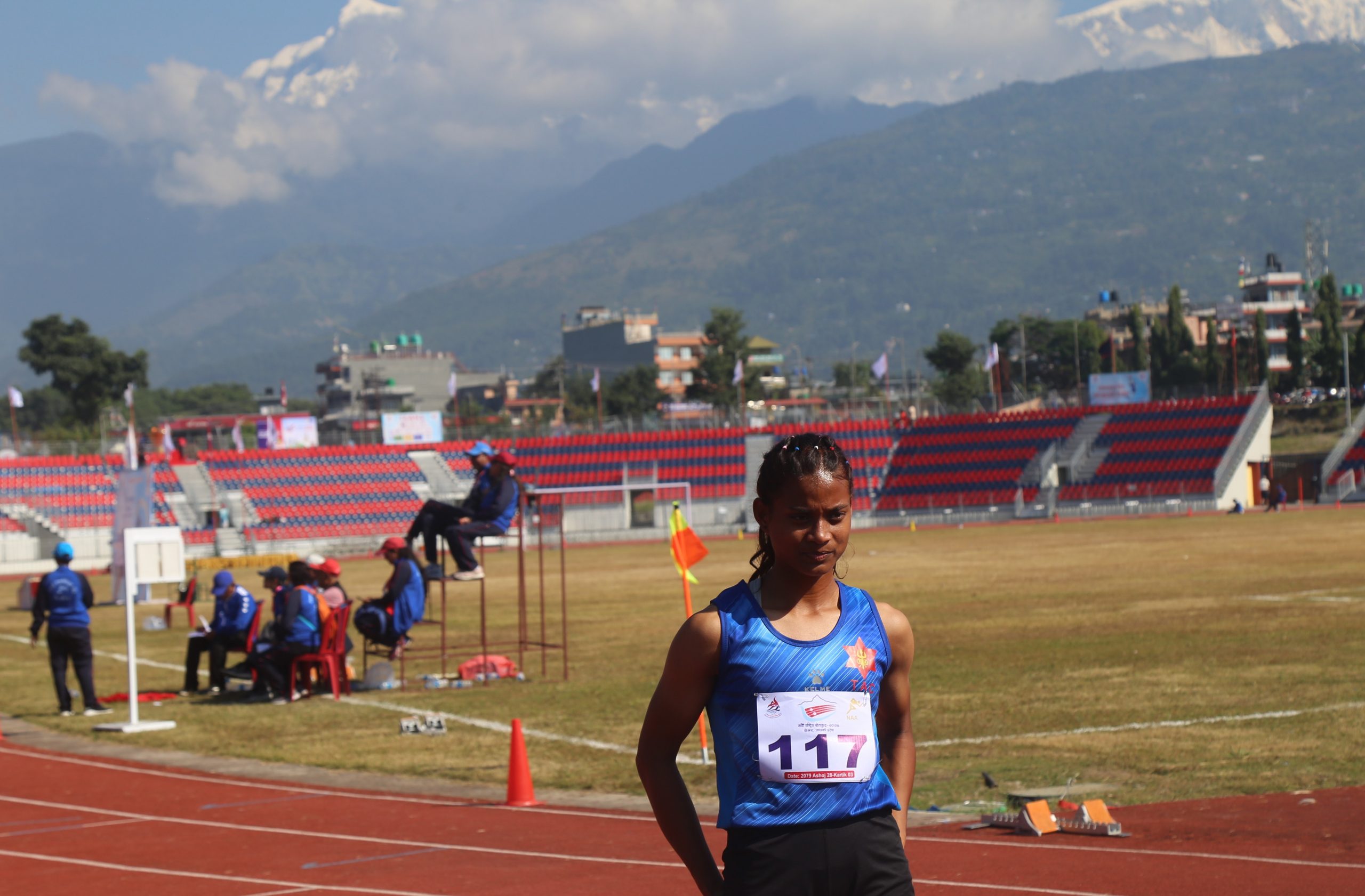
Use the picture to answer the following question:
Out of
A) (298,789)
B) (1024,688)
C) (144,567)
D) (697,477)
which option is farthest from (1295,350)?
(298,789)

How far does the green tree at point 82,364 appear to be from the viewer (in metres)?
121

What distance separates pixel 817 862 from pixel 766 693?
44cm

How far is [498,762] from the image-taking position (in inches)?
532

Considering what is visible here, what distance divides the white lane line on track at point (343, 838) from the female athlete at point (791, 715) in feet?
17.9

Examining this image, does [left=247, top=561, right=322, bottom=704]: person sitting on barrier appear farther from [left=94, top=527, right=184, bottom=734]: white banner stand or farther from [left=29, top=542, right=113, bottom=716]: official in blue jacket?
[left=29, top=542, right=113, bottom=716]: official in blue jacket

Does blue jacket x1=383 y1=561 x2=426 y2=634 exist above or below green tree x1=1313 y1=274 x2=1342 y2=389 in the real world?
below

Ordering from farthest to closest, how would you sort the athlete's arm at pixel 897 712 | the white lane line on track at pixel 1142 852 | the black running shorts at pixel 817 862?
the white lane line on track at pixel 1142 852
the athlete's arm at pixel 897 712
the black running shorts at pixel 817 862

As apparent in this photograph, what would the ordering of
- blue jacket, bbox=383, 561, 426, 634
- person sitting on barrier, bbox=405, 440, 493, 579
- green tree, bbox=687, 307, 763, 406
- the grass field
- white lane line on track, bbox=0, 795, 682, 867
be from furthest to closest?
green tree, bbox=687, 307, 763, 406, blue jacket, bbox=383, 561, 426, 634, person sitting on barrier, bbox=405, 440, 493, 579, the grass field, white lane line on track, bbox=0, 795, 682, 867

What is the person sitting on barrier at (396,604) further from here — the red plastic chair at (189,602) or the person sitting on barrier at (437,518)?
the red plastic chair at (189,602)

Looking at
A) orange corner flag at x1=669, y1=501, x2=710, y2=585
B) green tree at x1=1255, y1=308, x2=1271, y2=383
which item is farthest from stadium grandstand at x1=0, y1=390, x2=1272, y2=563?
orange corner flag at x1=669, y1=501, x2=710, y2=585

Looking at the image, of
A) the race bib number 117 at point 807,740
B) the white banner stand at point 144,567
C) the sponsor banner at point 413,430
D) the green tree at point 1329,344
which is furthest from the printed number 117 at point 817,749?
the green tree at point 1329,344

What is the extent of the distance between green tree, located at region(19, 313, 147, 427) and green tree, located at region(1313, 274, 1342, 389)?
9032 cm

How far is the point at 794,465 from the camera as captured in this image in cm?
391

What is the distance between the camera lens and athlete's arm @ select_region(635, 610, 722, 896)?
381cm
